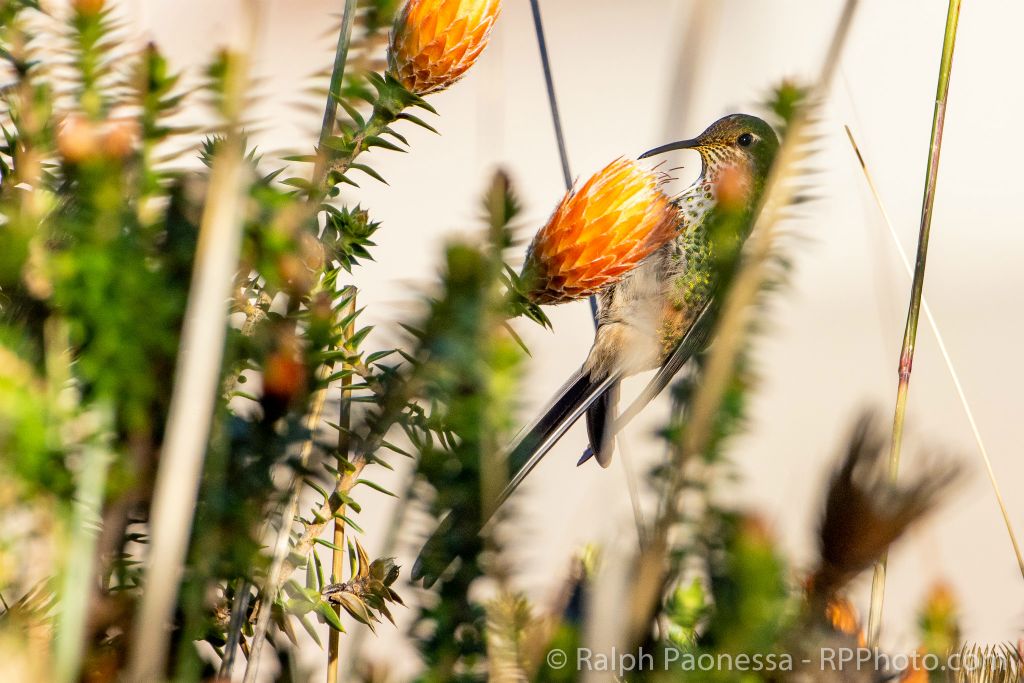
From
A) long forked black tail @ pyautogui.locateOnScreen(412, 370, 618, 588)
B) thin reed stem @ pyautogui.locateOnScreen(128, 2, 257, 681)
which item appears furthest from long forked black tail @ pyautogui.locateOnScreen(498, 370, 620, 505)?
thin reed stem @ pyautogui.locateOnScreen(128, 2, 257, 681)

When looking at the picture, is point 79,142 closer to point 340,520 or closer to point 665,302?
point 340,520

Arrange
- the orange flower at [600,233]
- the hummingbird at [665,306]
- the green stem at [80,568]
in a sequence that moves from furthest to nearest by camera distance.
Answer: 1. the hummingbird at [665,306]
2. the orange flower at [600,233]
3. the green stem at [80,568]

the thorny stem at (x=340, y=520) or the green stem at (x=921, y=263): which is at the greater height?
the green stem at (x=921, y=263)

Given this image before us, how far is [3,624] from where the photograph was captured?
32 cm

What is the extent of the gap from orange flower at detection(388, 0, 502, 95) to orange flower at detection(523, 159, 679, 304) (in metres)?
0.09

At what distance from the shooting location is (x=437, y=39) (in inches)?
16.5

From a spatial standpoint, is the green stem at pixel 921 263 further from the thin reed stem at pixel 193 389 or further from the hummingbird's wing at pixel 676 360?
the thin reed stem at pixel 193 389

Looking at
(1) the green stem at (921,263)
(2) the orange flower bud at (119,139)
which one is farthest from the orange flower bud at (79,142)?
(1) the green stem at (921,263)

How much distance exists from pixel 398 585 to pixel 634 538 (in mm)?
255

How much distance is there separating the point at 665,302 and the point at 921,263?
16 centimetres

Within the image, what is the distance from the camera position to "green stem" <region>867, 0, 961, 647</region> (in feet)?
1.54

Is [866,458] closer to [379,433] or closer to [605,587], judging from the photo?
[605,587]

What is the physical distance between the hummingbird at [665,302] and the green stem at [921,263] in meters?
0.09

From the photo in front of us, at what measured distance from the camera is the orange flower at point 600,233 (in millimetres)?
379
